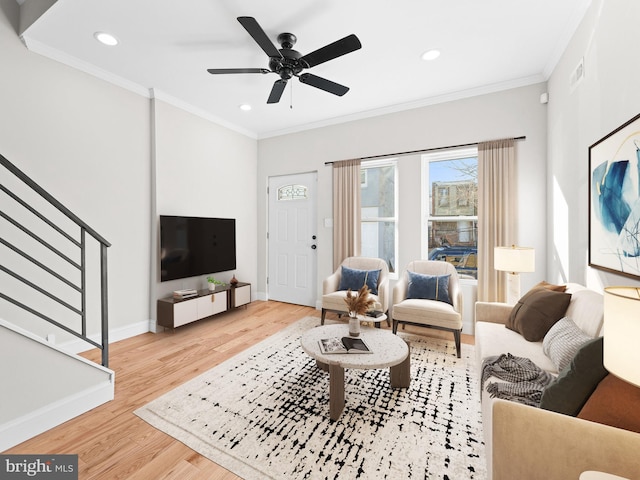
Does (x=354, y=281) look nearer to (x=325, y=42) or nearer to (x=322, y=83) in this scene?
(x=322, y=83)

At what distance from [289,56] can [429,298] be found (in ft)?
9.21

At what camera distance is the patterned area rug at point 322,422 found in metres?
1.57

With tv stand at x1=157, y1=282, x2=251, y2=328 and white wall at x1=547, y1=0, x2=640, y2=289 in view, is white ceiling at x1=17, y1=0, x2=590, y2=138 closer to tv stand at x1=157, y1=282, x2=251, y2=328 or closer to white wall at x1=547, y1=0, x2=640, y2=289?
white wall at x1=547, y1=0, x2=640, y2=289

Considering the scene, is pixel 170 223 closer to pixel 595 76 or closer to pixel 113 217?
pixel 113 217

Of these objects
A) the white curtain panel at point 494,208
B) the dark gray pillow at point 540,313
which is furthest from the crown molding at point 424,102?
the dark gray pillow at point 540,313

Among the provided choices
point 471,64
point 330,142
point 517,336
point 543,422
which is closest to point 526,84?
point 471,64

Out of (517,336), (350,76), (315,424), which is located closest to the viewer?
(315,424)

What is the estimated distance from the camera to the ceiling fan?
200 centimetres

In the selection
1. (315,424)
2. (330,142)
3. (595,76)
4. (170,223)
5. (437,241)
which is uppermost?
(330,142)

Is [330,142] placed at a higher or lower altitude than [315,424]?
higher

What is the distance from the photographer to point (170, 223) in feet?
12.0

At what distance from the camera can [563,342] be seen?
173 cm

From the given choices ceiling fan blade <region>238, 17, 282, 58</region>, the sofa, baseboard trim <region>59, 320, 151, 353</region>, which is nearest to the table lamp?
the sofa

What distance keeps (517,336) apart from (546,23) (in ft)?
8.42
